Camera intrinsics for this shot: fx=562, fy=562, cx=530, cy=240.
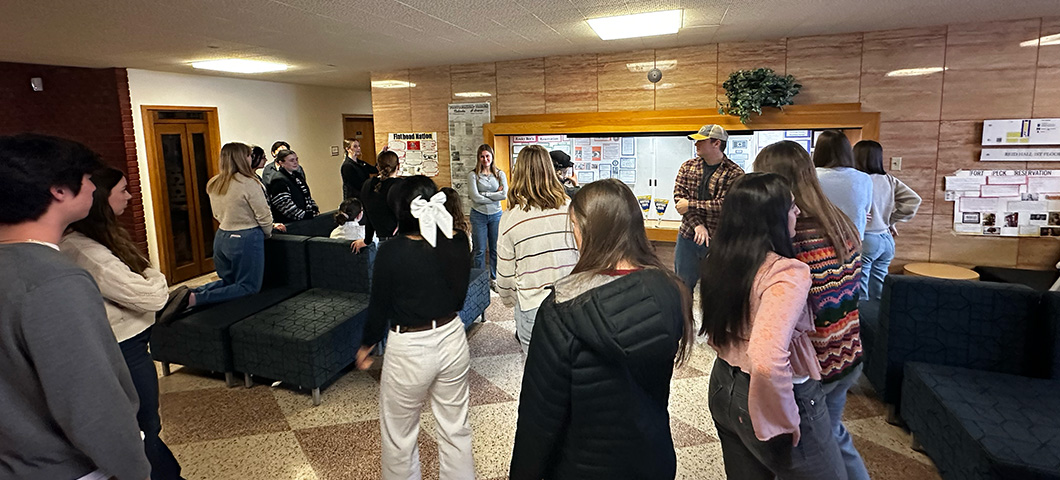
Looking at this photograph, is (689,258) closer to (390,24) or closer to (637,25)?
(637,25)

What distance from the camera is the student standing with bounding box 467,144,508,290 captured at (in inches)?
227

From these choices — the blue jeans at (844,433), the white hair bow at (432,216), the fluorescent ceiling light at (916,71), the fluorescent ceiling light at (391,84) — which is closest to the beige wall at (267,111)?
the fluorescent ceiling light at (391,84)

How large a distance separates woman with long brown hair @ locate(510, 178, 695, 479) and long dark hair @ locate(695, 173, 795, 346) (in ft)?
0.77

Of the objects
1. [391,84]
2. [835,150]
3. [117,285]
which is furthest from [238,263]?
[835,150]

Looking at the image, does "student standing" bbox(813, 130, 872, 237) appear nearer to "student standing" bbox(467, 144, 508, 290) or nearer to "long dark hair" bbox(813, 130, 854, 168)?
"long dark hair" bbox(813, 130, 854, 168)

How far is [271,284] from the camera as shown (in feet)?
14.9

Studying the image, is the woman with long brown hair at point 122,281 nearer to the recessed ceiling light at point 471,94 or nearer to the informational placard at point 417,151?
the recessed ceiling light at point 471,94

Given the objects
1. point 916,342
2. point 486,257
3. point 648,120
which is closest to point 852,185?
point 916,342

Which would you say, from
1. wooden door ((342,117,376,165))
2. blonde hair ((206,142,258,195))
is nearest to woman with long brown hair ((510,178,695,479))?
blonde hair ((206,142,258,195))

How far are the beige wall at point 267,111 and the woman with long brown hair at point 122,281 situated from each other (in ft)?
16.9

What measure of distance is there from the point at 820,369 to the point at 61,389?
2.06 m

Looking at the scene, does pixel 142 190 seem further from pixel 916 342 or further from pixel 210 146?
pixel 916 342

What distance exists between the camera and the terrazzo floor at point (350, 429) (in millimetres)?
2811

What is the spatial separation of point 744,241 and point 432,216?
3.66ft
